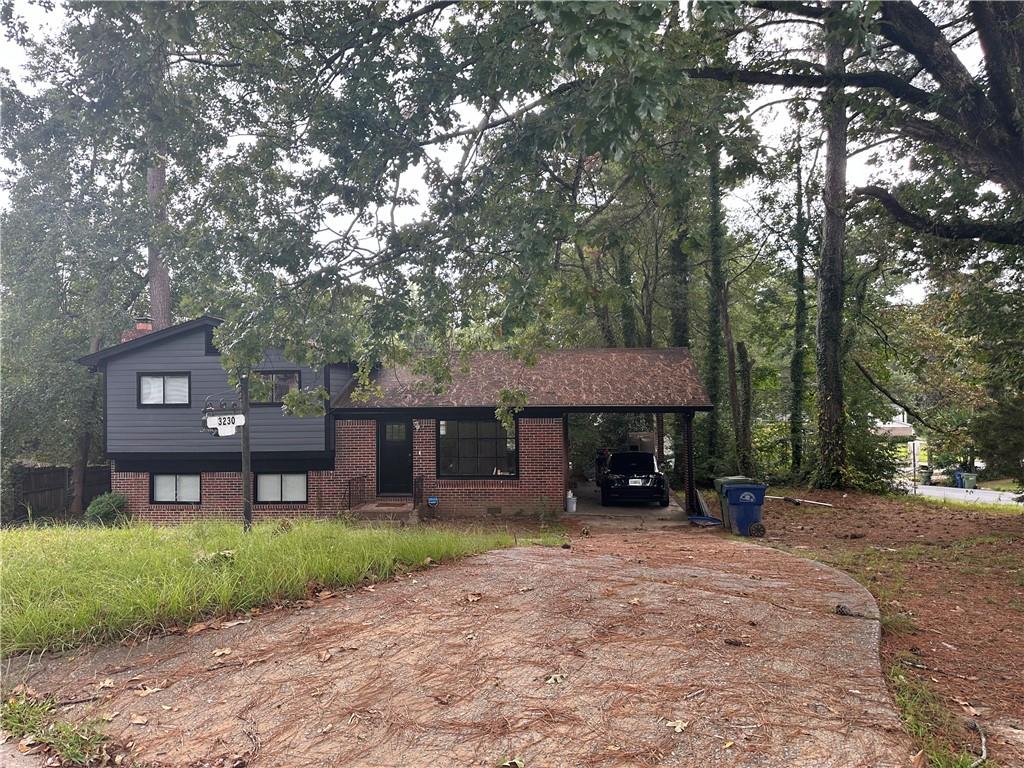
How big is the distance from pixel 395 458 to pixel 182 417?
5514mm

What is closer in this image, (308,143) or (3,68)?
(308,143)

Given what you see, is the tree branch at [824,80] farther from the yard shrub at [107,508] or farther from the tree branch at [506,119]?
the yard shrub at [107,508]

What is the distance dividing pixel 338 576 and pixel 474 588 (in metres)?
1.22

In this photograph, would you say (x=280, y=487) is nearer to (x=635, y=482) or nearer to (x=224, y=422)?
(x=224, y=422)

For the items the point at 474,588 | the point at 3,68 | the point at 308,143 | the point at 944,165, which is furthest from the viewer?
the point at 3,68

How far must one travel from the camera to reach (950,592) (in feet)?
20.9

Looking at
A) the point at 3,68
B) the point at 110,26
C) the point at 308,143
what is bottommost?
the point at 308,143

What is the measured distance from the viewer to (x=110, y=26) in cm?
556

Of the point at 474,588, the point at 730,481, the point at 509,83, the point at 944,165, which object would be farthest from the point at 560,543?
the point at 944,165

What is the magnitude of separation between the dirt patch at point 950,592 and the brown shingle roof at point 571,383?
12.5ft

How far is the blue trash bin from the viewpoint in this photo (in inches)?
451

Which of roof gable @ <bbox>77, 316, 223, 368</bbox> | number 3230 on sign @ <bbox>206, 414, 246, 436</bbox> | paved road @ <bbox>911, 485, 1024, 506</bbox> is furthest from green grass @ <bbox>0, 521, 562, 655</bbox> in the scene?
paved road @ <bbox>911, 485, 1024, 506</bbox>

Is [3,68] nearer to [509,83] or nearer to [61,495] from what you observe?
[61,495]

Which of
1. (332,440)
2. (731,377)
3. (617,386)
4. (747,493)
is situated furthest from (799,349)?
(332,440)
